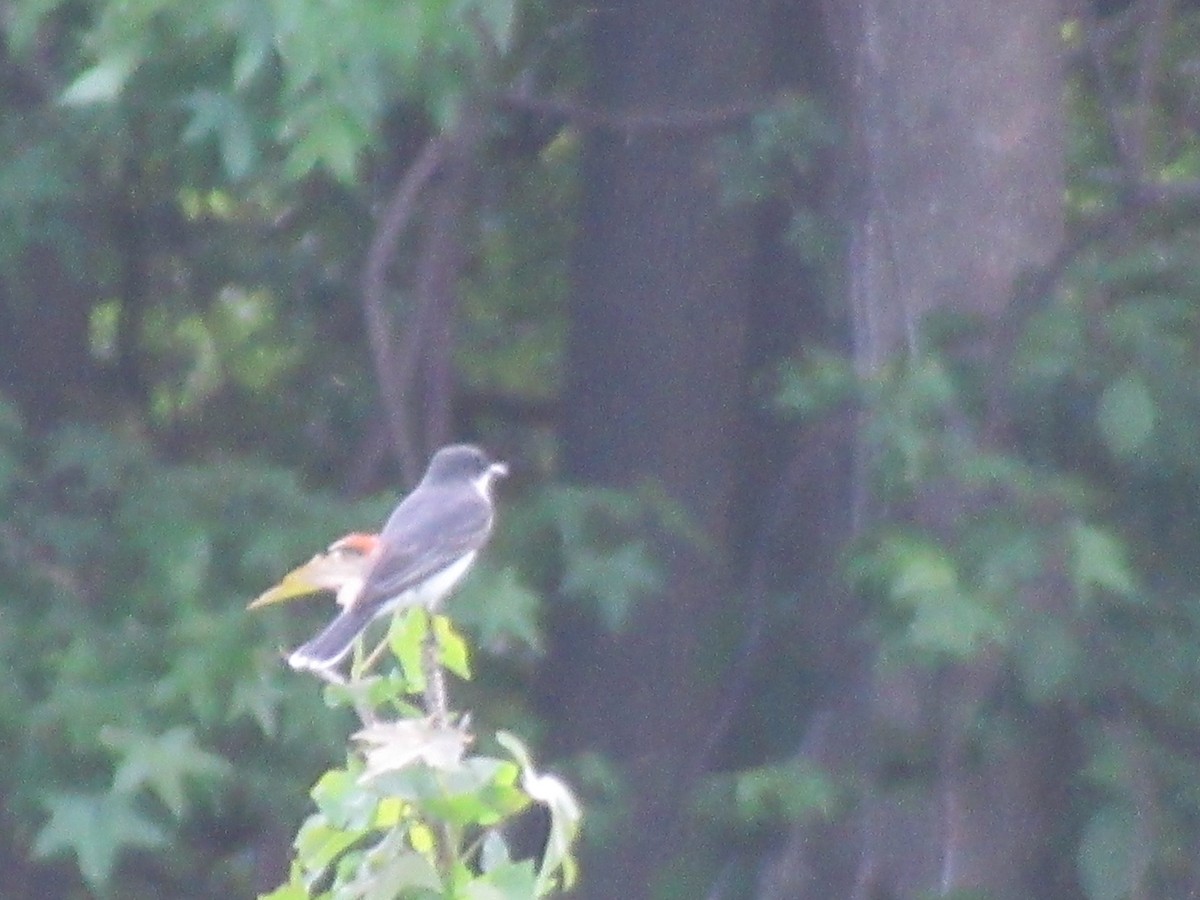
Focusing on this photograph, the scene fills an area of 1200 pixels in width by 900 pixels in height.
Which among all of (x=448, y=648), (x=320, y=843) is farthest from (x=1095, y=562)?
(x=320, y=843)

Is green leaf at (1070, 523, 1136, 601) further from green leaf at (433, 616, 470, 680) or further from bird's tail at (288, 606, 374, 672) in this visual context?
green leaf at (433, 616, 470, 680)

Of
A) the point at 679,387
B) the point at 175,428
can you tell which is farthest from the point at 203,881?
the point at 679,387

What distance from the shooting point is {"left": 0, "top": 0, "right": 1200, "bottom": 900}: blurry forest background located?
4324 mm

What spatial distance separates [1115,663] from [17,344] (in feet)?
8.90

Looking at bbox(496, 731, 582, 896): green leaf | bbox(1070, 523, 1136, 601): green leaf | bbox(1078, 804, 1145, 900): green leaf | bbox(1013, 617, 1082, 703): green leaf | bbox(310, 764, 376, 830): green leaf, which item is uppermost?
bbox(310, 764, 376, 830): green leaf

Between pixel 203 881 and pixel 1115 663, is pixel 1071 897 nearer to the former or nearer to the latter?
pixel 1115 663

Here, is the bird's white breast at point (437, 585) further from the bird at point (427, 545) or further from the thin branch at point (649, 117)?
the thin branch at point (649, 117)

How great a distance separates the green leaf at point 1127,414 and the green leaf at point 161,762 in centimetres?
177

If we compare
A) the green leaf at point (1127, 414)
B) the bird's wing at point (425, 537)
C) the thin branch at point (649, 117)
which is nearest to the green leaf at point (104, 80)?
the bird's wing at point (425, 537)

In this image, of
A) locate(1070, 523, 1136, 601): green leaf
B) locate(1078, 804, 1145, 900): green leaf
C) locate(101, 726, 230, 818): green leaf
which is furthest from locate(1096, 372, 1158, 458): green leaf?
locate(101, 726, 230, 818): green leaf

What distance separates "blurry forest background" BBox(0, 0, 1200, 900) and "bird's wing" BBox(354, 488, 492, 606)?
1.87 ft

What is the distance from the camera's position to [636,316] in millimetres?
5699

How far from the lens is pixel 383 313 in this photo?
5273 millimetres

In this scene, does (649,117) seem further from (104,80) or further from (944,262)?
(104,80)
